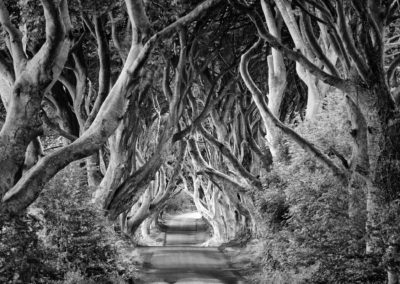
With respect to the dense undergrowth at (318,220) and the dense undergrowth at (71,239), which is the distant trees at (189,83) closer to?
the dense undergrowth at (318,220)

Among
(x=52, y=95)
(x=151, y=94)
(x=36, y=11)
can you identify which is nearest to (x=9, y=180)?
(x=36, y=11)

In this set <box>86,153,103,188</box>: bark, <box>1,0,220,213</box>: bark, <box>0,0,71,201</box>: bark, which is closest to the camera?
<box>1,0,220,213</box>: bark

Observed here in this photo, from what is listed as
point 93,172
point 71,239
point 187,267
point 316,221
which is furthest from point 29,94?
point 187,267

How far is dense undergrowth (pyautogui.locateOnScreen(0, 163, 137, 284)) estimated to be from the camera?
9.11 m

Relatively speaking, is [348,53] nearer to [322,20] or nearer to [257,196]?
[322,20]

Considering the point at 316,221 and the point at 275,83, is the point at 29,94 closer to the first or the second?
the point at 316,221

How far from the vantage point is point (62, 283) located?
945 centimetres

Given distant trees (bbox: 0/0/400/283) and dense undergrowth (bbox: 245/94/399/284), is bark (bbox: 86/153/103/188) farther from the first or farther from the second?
dense undergrowth (bbox: 245/94/399/284)

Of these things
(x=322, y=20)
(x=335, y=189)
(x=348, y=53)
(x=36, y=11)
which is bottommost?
(x=335, y=189)

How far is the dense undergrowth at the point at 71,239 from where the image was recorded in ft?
29.9

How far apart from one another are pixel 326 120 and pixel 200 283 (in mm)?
5082

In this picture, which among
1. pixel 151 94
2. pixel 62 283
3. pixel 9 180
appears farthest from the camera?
pixel 151 94

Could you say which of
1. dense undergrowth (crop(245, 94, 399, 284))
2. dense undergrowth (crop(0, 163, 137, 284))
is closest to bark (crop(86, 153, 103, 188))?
dense undergrowth (crop(0, 163, 137, 284))

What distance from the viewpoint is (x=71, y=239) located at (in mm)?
10867
